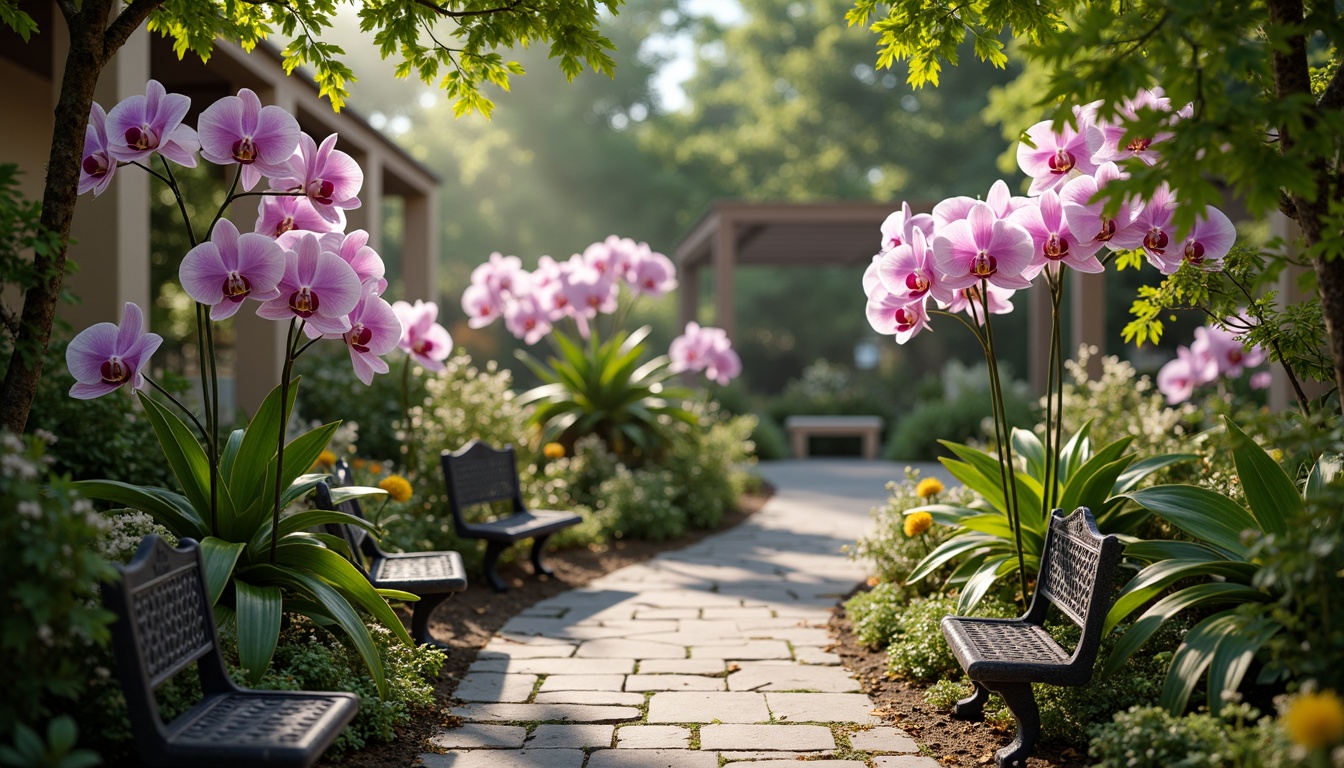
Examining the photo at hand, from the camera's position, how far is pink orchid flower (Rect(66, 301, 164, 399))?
125 inches

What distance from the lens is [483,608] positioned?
17.8ft

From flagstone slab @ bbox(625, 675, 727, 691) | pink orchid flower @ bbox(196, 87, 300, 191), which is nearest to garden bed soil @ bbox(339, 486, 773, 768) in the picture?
flagstone slab @ bbox(625, 675, 727, 691)

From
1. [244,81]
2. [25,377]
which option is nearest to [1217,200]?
[25,377]

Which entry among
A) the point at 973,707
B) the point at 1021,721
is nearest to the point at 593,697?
the point at 973,707

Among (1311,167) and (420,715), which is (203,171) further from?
(1311,167)

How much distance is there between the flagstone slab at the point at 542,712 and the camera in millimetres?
3574

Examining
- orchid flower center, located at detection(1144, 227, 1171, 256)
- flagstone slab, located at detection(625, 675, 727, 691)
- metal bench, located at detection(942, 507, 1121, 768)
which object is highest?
orchid flower center, located at detection(1144, 227, 1171, 256)

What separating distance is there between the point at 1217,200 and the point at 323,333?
8.20 ft

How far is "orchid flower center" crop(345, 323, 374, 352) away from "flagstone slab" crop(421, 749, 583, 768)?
4.30ft

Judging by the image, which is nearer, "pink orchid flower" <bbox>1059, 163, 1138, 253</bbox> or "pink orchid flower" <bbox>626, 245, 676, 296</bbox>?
"pink orchid flower" <bbox>1059, 163, 1138, 253</bbox>

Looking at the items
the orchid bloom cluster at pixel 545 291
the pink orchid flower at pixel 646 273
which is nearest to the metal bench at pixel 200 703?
the orchid bloom cluster at pixel 545 291

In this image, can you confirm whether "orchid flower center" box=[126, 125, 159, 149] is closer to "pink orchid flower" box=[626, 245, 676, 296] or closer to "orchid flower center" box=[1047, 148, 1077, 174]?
"orchid flower center" box=[1047, 148, 1077, 174]

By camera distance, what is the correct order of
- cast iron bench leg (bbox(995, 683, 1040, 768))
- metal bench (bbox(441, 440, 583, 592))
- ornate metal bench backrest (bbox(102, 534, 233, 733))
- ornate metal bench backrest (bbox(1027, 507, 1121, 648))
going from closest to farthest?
1. ornate metal bench backrest (bbox(102, 534, 233, 733))
2. ornate metal bench backrest (bbox(1027, 507, 1121, 648))
3. cast iron bench leg (bbox(995, 683, 1040, 768))
4. metal bench (bbox(441, 440, 583, 592))

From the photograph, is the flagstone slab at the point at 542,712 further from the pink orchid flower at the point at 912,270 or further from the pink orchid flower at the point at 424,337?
the pink orchid flower at the point at 424,337
